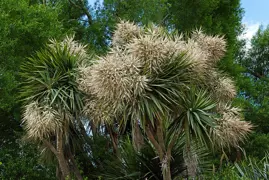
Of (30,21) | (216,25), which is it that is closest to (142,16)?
(216,25)

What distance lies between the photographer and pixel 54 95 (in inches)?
424

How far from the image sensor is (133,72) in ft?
28.8

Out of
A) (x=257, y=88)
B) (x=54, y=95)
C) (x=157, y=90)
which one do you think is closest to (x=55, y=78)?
(x=54, y=95)

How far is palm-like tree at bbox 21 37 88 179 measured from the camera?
10438mm

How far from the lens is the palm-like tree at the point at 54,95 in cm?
1044

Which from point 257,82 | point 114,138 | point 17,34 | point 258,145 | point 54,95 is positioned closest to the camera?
point 54,95

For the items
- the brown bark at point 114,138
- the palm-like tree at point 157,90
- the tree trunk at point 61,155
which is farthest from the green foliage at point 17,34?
the brown bark at point 114,138

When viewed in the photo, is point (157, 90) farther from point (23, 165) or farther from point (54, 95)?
point (23, 165)

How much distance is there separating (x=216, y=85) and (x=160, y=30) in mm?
3026

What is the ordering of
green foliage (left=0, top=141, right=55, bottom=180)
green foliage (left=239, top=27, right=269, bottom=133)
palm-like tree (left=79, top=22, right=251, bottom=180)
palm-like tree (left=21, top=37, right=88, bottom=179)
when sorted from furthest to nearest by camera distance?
green foliage (left=239, top=27, right=269, bottom=133) → green foliage (left=0, top=141, right=55, bottom=180) → palm-like tree (left=21, top=37, right=88, bottom=179) → palm-like tree (left=79, top=22, right=251, bottom=180)

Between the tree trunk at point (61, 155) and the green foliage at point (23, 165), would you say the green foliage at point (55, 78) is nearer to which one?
the tree trunk at point (61, 155)

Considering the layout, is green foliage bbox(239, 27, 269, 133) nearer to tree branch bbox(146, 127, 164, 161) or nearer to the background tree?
the background tree

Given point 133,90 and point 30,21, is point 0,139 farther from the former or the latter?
point 133,90

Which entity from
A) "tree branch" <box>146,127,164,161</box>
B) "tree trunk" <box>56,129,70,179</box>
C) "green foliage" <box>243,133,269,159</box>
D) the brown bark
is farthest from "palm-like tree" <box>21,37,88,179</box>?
"green foliage" <box>243,133,269,159</box>
